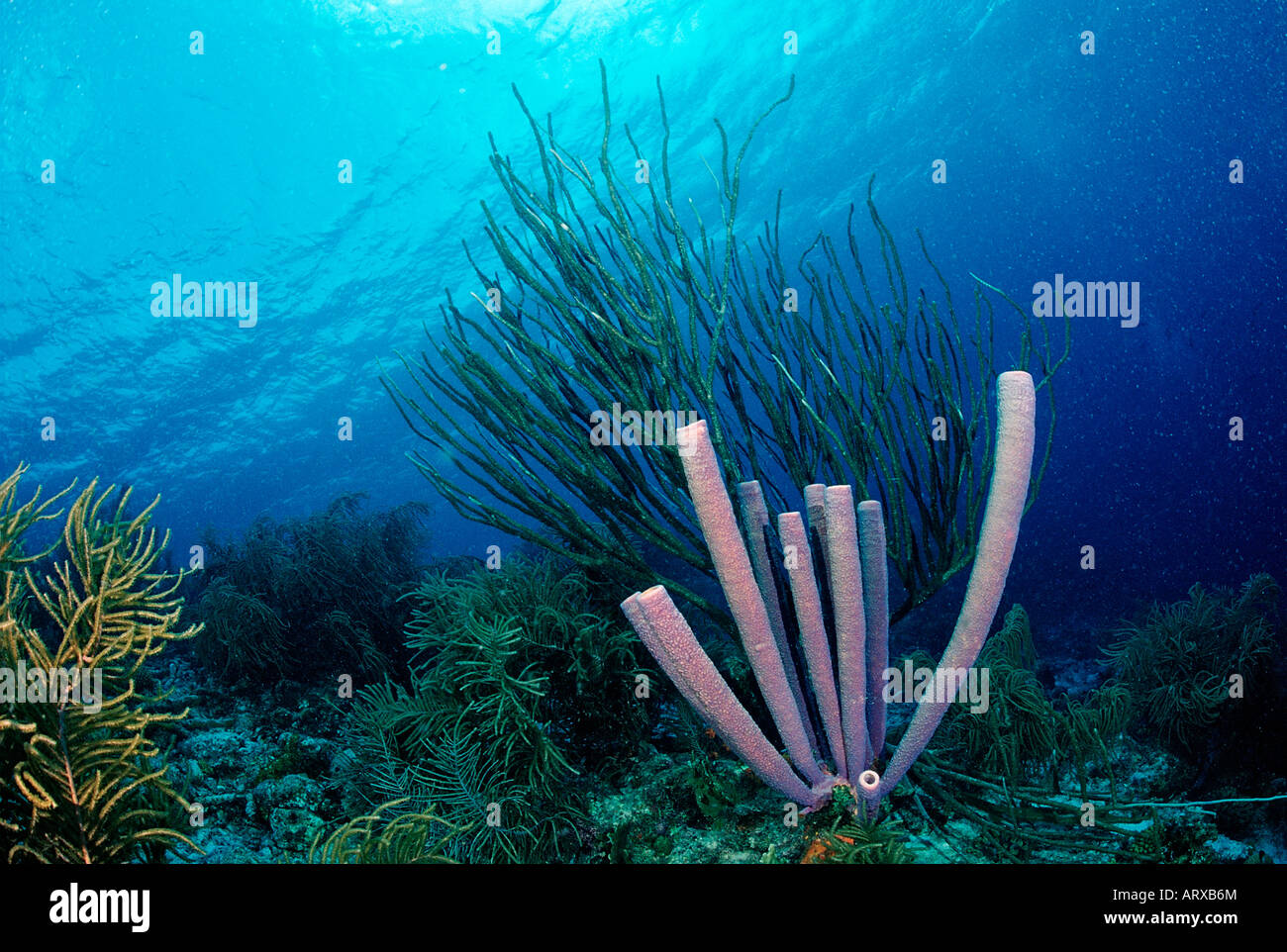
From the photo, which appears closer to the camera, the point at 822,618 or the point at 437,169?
the point at 822,618

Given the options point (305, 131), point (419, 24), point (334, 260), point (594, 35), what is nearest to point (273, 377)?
point (334, 260)

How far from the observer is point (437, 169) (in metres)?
19.4

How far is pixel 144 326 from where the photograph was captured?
20828 millimetres

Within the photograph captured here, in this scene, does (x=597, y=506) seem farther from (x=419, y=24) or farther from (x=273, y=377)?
(x=273, y=377)

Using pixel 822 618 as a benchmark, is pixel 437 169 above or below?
above

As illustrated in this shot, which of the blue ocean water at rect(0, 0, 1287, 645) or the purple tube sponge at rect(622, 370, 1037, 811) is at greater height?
the blue ocean water at rect(0, 0, 1287, 645)

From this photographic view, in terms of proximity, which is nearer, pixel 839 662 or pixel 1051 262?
pixel 839 662

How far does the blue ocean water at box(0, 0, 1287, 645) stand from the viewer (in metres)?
15.3

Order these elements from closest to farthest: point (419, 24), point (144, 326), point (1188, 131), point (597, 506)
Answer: point (597, 506), point (419, 24), point (144, 326), point (1188, 131)

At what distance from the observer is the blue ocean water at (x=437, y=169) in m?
15.3

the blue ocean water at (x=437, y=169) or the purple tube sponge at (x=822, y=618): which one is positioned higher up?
the blue ocean water at (x=437, y=169)

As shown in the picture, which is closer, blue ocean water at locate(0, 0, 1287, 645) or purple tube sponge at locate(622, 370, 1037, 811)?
purple tube sponge at locate(622, 370, 1037, 811)

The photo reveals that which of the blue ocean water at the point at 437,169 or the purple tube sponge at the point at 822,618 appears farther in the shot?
the blue ocean water at the point at 437,169
